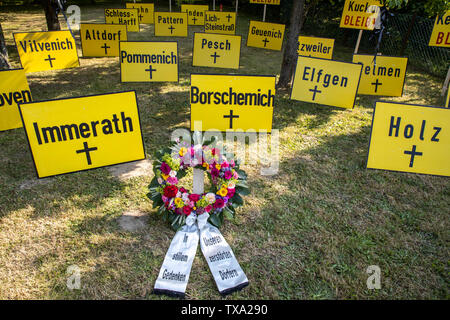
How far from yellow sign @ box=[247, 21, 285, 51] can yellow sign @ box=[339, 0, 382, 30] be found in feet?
12.4

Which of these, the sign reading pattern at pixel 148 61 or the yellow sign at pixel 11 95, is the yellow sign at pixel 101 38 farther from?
the yellow sign at pixel 11 95

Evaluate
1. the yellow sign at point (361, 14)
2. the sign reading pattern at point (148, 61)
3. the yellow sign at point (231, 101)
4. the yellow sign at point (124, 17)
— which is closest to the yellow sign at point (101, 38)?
the sign reading pattern at point (148, 61)

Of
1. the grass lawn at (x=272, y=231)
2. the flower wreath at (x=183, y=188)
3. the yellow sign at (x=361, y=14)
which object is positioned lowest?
the grass lawn at (x=272, y=231)

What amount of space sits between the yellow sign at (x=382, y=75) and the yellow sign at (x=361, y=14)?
5.08 feet

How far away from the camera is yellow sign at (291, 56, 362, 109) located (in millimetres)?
6949

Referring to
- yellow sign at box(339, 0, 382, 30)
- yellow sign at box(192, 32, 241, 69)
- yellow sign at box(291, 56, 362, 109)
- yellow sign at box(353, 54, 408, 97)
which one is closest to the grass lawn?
yellow sign at box(291, 56, 362, 109)

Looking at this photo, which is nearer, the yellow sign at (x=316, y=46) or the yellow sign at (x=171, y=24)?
the yellow sign at (x=316, y=46)

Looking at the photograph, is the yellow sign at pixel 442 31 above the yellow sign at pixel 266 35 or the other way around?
above

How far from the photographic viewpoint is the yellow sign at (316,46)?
370 inches

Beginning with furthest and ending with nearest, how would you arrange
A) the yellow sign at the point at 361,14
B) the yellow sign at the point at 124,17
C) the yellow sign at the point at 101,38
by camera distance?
1. the yellow sign at the point at 124,17
2. the yellow sign at the point at 101,38
3. the yellow sign at the point at 361,14

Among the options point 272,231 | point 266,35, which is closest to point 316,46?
point 266,35

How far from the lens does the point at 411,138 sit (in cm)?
439

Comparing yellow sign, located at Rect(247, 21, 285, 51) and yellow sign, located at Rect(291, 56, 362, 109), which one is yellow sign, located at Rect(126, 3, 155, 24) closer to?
yellow sign, located at Rect(247, 21, 285, 51)

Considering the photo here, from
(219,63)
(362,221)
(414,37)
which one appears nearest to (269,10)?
(414,37)
